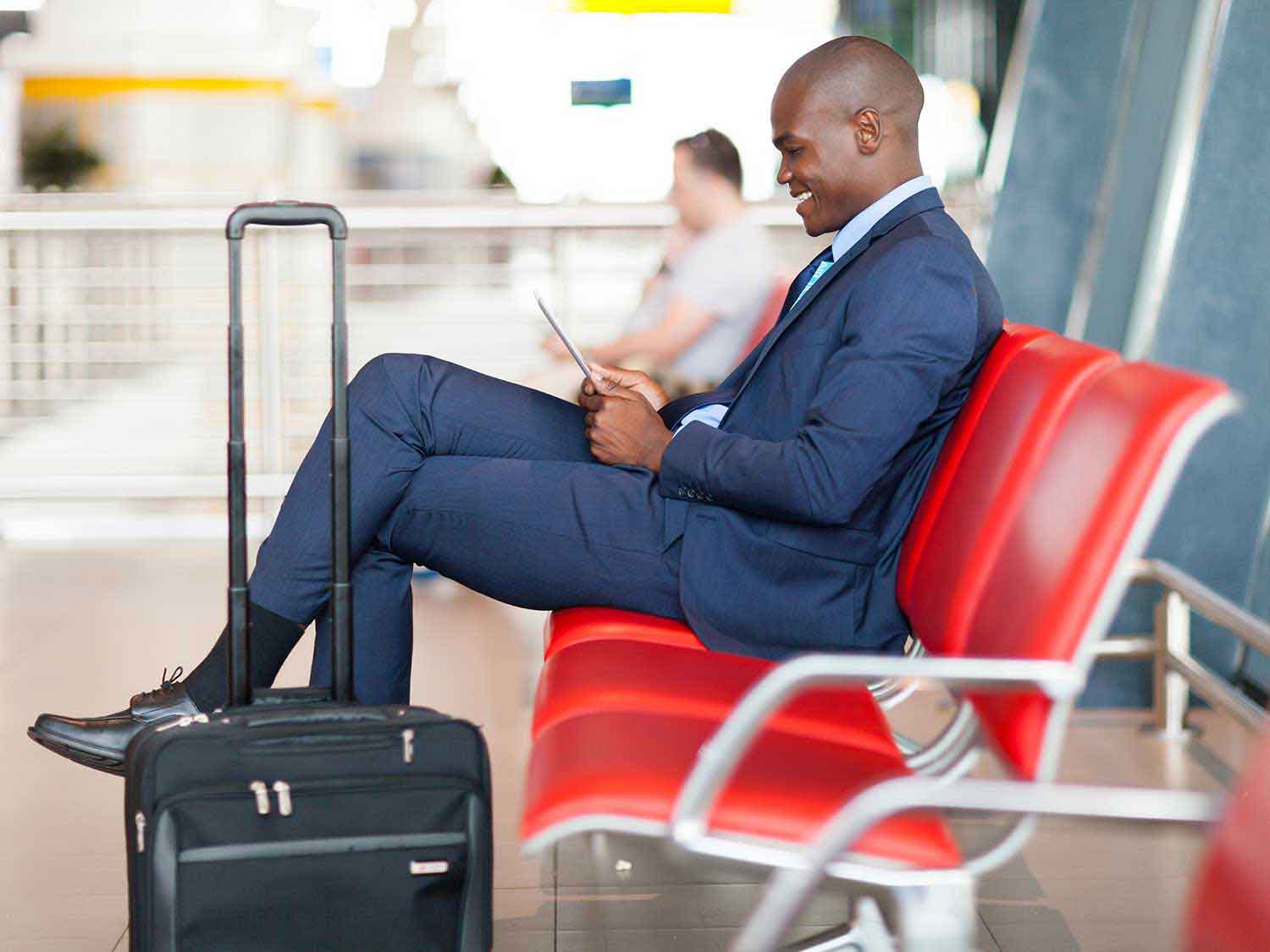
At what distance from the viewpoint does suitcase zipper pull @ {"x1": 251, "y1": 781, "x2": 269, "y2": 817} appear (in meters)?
1.68

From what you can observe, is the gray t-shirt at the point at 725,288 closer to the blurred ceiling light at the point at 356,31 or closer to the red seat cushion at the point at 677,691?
the red seat cushion at the point at 677,691

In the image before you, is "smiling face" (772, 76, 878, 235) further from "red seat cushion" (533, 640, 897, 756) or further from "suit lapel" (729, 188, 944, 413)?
"red seat cushion" (533, 640, 897, 756)

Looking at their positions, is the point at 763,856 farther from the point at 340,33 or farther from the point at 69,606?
the point at 340,33

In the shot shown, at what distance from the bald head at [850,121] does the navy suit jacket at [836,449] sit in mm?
75

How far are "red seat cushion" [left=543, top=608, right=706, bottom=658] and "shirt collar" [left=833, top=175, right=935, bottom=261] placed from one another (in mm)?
576

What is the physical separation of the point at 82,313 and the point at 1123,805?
5372 millimetres

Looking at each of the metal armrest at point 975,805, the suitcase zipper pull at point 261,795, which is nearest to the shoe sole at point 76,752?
the suitcase zipper pull at point 261,795

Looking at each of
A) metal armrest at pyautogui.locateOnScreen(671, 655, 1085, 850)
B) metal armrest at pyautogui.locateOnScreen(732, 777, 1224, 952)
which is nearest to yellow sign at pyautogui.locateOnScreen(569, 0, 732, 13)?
metal armrest at pyautogui.locateOnScreen(671, 655, 1085, 850)

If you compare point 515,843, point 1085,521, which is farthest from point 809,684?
point 515,843

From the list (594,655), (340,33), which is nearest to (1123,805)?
(594,655)

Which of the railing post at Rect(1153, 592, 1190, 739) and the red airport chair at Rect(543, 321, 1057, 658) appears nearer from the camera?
the red airport chair at Rect(543, 321, 1057, 658)

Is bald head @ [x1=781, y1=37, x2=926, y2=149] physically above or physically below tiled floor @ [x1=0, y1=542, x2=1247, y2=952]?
above

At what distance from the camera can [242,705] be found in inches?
75.3

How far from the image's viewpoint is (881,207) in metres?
2.15
